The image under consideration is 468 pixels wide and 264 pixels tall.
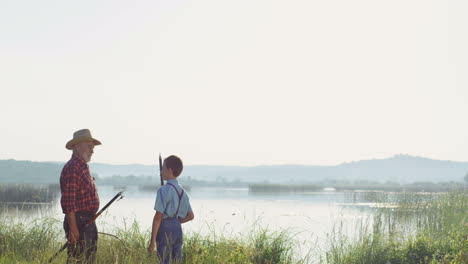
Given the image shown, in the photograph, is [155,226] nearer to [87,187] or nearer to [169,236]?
[169,236]

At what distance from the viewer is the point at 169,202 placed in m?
5.39

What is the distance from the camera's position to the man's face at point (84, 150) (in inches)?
220

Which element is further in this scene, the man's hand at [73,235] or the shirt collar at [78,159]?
the shirt collar at [78,159]

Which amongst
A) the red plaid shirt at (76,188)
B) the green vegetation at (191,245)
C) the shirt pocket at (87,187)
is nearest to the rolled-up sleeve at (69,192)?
the red plaid shirt at (76,188)

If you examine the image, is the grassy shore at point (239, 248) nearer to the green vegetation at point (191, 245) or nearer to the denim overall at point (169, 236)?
the green vegetation at point (191, 245)

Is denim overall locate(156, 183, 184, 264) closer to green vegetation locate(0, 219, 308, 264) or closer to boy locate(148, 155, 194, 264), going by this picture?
boy locate(148, 155, 194, 264)

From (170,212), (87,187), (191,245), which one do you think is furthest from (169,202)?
(191,245)

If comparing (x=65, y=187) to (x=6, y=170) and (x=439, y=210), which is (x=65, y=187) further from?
(x=6, y=170)

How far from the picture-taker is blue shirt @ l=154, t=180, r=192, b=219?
5.33 meters

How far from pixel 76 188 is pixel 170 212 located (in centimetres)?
95

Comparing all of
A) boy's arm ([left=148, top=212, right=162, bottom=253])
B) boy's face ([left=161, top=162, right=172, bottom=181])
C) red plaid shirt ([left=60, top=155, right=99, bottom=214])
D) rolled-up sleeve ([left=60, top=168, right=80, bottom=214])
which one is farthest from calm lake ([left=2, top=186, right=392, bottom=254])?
boy's face ([left=161, top=162, right=172, bottom=181])

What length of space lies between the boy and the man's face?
33.6 inches

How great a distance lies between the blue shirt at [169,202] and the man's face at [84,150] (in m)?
0.86

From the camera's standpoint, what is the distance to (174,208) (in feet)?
17.7
